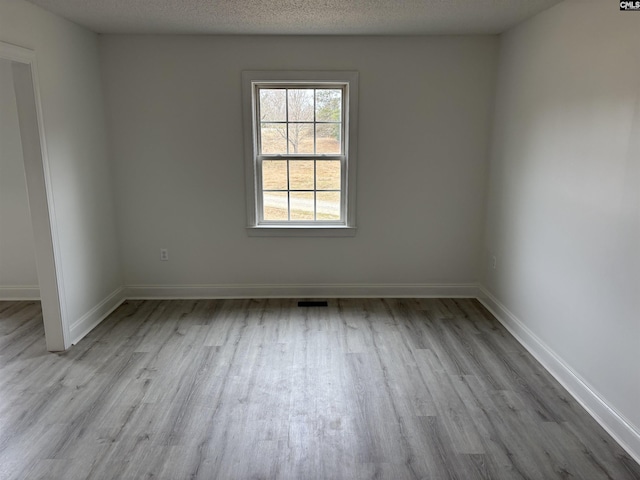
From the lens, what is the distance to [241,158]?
4082 mm

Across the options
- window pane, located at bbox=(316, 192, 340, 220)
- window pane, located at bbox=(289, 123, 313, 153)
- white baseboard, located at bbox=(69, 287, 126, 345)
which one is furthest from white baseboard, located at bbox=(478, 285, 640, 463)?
white baseboard, located at bbox=(69, 287, 126, 345)

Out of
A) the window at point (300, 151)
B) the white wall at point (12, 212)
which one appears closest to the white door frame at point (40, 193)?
the white wall at point (12, 212)

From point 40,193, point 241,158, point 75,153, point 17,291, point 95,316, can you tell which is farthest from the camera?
point 17,291

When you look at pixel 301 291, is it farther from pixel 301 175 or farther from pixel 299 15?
pixel 299 15

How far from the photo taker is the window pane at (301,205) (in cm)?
426

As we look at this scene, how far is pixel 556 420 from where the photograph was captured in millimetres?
2498

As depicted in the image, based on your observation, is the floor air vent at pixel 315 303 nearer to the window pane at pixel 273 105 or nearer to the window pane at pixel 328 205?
the window pane at pixel 328 205

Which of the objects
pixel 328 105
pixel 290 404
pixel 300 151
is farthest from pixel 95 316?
pixel 328 105

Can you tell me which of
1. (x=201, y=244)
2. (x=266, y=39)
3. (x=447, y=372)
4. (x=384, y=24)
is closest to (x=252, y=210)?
(x=201, y=244)

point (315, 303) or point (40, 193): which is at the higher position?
point (40, 193)

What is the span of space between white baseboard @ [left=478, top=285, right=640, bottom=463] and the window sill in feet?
5.01

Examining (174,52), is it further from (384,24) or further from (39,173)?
(384,24)

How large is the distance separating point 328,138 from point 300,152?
29 cm

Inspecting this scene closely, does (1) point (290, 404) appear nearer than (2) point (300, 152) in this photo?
Yes
